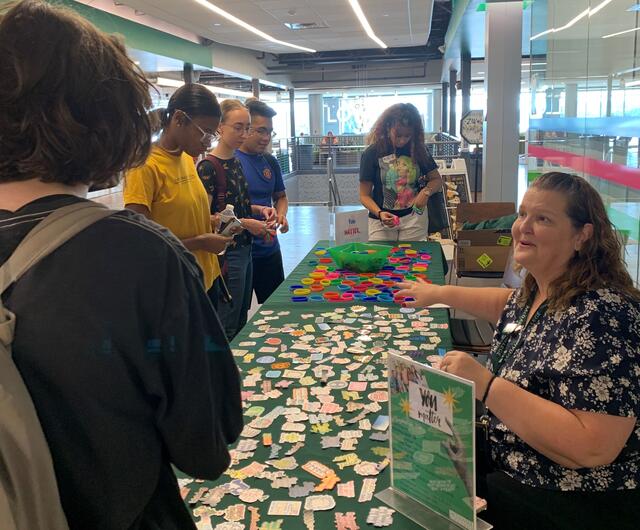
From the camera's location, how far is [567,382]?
4.11 feet

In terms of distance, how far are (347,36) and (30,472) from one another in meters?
12.8

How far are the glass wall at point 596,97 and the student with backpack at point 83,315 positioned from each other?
87.3 inches

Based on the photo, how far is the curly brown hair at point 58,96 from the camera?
0.77m

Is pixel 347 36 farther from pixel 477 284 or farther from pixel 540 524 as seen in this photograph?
pixel 540 524

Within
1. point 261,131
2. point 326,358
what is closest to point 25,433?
point 326,358

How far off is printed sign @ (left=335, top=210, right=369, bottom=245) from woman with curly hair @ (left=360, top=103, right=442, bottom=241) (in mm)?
85

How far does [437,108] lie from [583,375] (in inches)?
874

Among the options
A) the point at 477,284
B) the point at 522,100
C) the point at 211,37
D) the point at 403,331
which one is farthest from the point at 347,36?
the point at 403,331

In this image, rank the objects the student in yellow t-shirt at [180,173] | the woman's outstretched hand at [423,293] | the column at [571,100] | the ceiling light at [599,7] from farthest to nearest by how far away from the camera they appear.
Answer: the column at [571,100], the ceiling light at [599,7], the student in yellow t-shirt at [180,173], the woman's outstretched hand at [423,293]

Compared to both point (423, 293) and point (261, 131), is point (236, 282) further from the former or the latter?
point (423, 293)

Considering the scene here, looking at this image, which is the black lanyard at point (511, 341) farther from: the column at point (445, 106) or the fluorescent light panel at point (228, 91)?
the column at point (445, 106)

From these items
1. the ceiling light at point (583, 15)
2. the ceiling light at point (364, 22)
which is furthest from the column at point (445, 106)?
the ceiling light at point (583, 15)

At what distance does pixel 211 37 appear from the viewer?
39.5 feet

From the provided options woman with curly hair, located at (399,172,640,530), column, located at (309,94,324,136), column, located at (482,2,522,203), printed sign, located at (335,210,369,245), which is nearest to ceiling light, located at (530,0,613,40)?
printed sign, located at (335,210,369,245)
